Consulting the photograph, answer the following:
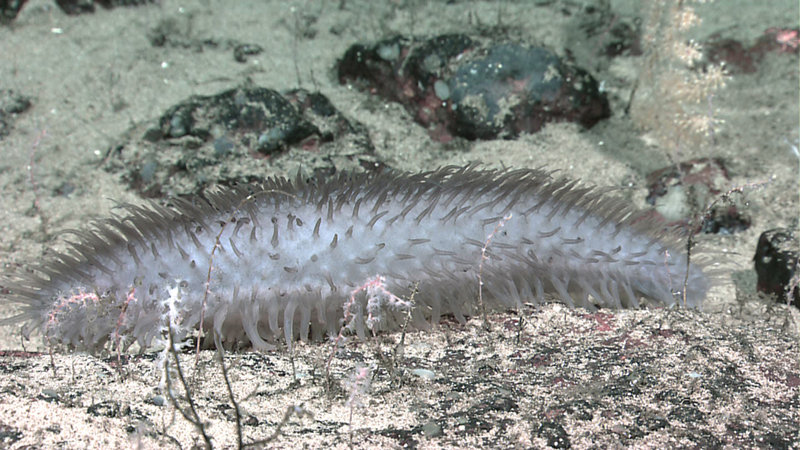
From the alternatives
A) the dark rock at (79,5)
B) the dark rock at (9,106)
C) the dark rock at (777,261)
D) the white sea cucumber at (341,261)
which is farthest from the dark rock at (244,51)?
the dark rock at (777,261)

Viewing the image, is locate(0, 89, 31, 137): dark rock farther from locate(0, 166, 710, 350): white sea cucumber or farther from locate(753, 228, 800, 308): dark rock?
locate(753, 228, 800, 308): dark rock

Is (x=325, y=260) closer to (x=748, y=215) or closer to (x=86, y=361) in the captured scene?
(x=86, y=361)

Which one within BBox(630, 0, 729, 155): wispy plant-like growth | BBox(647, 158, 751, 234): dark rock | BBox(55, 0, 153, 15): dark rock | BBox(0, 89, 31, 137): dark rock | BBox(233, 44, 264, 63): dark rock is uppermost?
BBox(55, 0, 153, 15): dark rock

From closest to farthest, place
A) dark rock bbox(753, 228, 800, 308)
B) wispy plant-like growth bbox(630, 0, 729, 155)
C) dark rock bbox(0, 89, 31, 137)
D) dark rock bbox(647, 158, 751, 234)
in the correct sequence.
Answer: dark rock bbox(753, 228, 800, 308)
dark rock bbox(647, 158, 751, 234)
wispy plant-like growth bbox(630, 0, 729, 155)
dark rock bbox(0, 89, 31, 137)

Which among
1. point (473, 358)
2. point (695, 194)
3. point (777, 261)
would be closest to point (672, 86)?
point (695, 194)

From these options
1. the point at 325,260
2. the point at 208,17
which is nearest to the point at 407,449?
the point at 325,260

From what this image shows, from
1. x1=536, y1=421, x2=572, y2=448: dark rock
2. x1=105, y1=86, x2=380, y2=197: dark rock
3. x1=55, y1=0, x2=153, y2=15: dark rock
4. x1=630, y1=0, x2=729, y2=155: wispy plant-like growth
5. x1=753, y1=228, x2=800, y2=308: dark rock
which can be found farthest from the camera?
x1=55, y1=0, x2=153, y2=15: dark rock

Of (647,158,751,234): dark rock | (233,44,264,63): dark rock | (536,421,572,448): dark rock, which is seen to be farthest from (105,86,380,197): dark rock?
(536,421,572,448): dark rock
